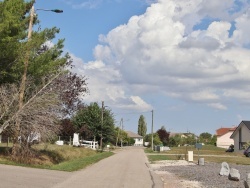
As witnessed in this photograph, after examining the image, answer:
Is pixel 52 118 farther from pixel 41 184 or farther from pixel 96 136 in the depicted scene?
pixel 96 136

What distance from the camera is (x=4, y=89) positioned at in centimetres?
2506

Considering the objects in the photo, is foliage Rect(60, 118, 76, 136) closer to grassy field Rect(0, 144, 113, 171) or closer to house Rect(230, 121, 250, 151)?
grassy field Rect(0, 144, 113, 171)

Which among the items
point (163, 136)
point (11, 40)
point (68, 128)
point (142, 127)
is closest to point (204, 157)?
point (68, 128)

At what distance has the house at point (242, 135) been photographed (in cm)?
7491

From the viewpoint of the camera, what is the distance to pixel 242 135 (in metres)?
77.6

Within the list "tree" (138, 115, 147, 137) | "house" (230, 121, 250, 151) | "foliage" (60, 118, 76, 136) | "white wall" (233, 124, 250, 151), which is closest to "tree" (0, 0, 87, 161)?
"foliage" (60, 118, 76, 136)

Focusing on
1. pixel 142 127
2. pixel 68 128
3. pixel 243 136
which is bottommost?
pixel 68 128

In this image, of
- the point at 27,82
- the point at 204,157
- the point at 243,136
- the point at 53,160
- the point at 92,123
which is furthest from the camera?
the point at 243,136

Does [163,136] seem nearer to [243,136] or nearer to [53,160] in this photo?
[243,136]

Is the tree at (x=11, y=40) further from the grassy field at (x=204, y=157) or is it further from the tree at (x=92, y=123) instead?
the tree at (x=92, y=123)

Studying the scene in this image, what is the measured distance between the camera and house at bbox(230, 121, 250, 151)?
7491 centimetres

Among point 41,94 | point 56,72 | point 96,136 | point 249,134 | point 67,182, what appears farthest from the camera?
point 249,134

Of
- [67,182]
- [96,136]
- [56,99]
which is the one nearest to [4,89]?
[56,99]

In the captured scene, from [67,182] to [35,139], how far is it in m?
12.1
